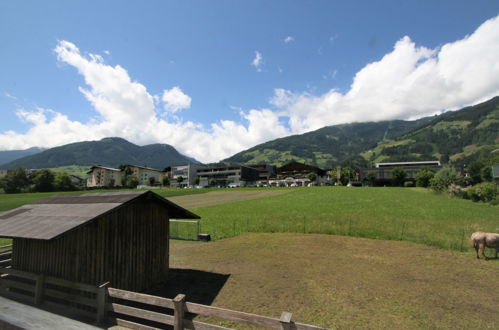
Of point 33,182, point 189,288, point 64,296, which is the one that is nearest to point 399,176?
point 189,288

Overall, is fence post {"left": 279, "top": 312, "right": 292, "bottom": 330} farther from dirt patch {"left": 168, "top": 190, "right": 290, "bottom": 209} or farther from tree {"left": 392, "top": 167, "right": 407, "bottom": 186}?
tree {"left": 392, "top": 167, "right": 407, "bottom": 186}

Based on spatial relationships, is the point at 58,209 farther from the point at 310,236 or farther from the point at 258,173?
the point at 258,173

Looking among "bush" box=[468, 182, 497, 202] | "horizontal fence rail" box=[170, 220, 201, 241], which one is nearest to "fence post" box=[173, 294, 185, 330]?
"horizontal fence rail" box=[170, 220, 201, 241]

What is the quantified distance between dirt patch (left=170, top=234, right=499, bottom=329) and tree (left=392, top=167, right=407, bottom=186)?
381ft

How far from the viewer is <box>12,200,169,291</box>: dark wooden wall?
8.10m

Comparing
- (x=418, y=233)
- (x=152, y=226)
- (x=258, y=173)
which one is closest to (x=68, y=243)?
(x=152, y=226)

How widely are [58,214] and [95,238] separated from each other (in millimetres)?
1880

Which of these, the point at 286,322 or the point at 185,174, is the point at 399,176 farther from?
the point at 286,322

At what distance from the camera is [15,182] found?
9481 cm

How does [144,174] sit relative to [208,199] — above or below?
above

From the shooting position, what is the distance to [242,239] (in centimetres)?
2072

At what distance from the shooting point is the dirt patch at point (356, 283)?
326 inches

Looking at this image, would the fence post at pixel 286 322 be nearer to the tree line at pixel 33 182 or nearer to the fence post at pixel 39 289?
the fence post at pixel 39 289

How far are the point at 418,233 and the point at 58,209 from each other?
23.8 meters
